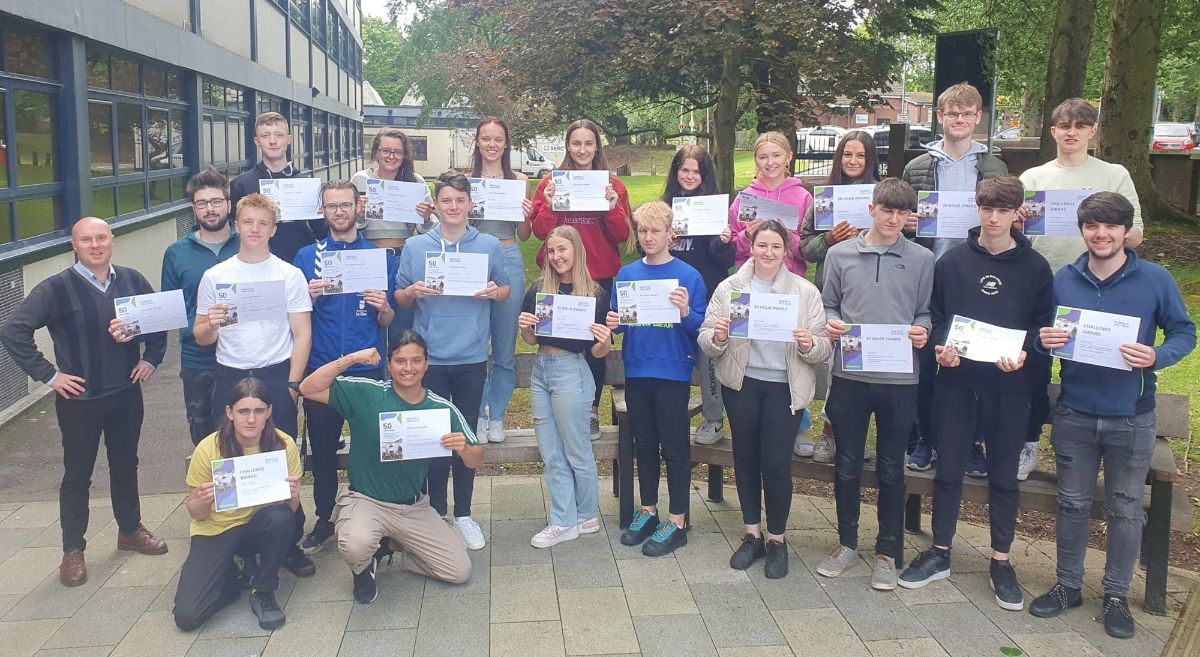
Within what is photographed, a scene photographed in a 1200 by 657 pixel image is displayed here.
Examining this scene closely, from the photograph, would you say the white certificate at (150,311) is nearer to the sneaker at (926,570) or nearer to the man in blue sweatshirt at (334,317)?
the man in blue sweatshirt at (334,317)

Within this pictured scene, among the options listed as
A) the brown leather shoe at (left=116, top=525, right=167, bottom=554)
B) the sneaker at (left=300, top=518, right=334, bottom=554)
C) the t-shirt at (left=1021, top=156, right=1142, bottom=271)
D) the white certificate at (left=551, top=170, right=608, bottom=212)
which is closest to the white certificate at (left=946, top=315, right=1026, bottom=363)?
the t-shirt at (left=1021, top=156, right=1142, bottom=271)

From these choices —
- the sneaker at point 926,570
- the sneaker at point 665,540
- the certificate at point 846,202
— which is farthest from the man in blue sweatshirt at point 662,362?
the sneaker at point 926,570

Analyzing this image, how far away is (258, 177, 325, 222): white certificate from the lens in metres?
5.51

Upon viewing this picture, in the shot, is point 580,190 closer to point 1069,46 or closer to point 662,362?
point 662,362

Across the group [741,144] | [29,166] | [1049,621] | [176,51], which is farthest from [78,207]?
[741,144]

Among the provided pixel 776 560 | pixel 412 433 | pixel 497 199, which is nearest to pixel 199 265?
pixel 412 433

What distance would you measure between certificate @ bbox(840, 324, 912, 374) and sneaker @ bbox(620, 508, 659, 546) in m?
1.57

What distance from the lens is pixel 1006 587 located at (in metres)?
4.77

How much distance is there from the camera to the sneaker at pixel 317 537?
5354 millimetres

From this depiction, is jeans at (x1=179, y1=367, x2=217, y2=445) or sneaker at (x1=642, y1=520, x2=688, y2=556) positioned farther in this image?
sneaker at (x1=642, y1=520, x2=688, y2=556)

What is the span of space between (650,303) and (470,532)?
1719 millimetres

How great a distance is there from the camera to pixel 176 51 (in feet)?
43.1

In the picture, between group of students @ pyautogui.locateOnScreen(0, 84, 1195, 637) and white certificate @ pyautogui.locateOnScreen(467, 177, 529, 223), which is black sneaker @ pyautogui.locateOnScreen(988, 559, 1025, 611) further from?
white certificate @ pyautogui.locateOnScreen(467, 177, 529, 223)

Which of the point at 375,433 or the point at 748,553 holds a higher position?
the point at 375,433
